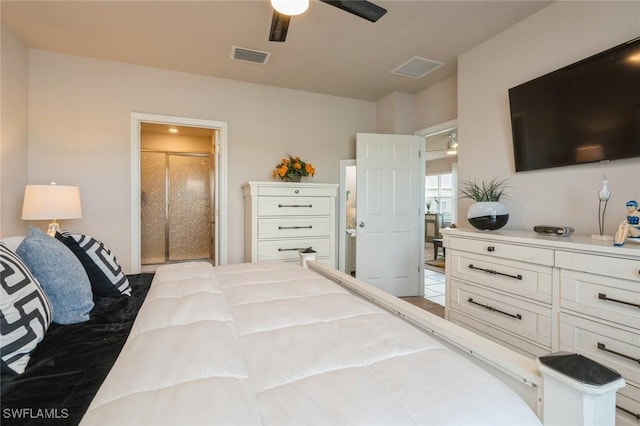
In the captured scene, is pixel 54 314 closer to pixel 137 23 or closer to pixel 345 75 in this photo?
pixel 137 23

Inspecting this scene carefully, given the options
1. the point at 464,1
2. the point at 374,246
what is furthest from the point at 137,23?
the point at 374,246

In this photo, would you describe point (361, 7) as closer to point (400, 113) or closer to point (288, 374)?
point (288, 374)

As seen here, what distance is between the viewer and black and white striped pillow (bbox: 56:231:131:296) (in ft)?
4.74

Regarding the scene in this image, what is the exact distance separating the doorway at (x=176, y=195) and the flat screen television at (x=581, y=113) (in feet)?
15.0

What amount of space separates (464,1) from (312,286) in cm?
230

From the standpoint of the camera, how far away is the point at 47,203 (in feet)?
7.77

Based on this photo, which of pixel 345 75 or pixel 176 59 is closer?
pixel 176 59

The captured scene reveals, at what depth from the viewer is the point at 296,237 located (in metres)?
3.22

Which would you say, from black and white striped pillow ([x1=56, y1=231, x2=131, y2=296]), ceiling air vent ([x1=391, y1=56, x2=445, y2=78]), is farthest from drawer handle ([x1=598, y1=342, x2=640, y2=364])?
ceiling air vent ([x1=391, y1=56, x2=445, y2=78])

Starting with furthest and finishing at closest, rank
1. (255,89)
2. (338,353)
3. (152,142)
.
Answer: (152,142) < (255,89) < (338,353)

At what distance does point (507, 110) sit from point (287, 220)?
89.9 inches

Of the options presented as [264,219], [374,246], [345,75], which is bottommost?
[374,246]

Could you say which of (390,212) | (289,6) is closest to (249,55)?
(289,6)

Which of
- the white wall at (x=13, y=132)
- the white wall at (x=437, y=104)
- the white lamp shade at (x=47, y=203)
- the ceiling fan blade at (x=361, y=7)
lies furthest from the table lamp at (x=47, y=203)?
the white wall at (x=437, y=104)
